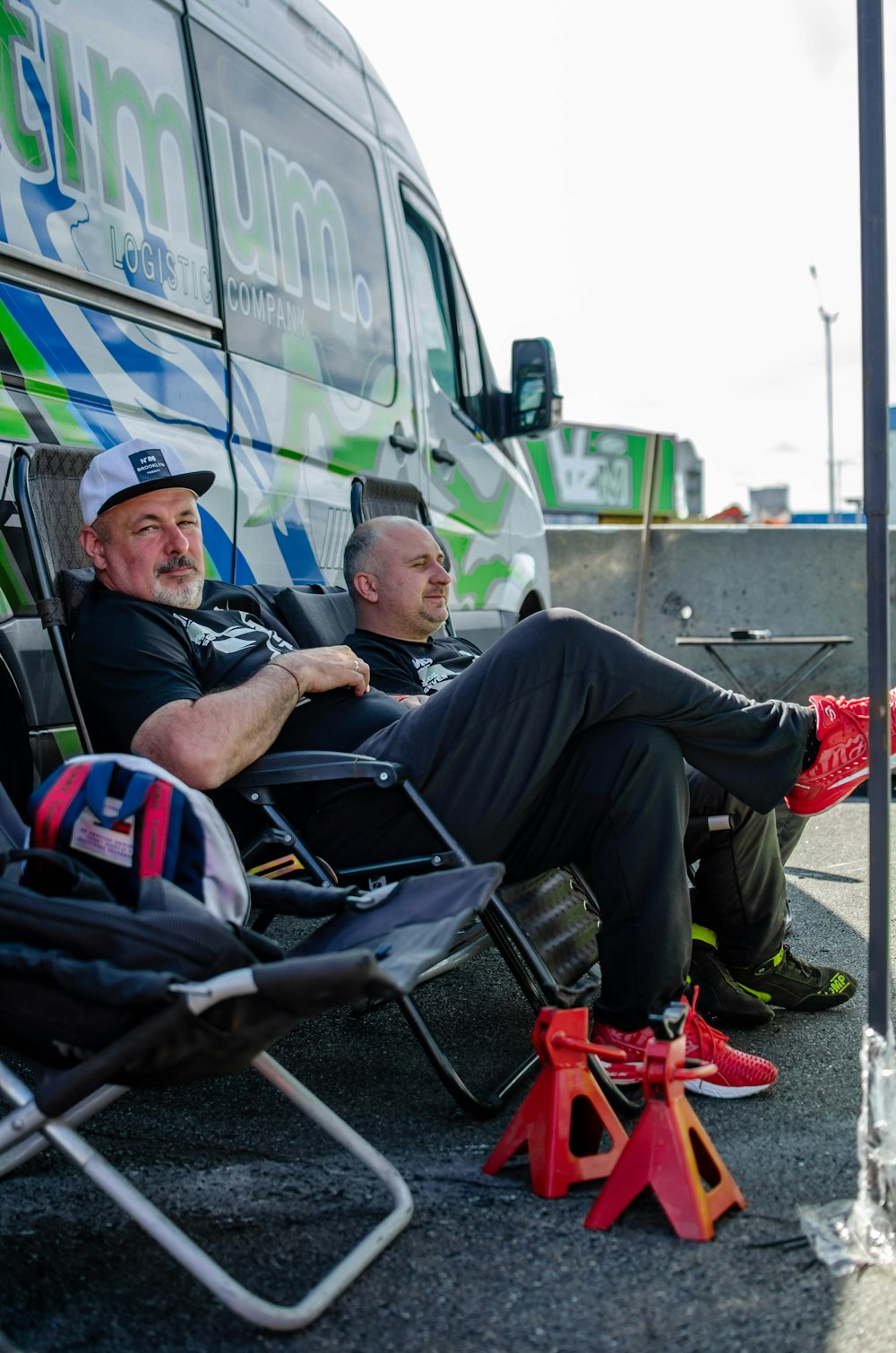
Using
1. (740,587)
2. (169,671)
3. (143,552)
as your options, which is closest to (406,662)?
(143,552)

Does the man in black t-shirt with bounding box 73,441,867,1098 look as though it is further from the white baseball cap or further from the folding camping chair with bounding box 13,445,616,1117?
the white baseball cap

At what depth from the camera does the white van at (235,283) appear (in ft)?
9.41

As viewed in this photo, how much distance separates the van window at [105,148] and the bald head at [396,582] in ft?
2.60

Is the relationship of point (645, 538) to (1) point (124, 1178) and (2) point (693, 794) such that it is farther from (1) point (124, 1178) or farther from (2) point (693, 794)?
(1) point (124, 1178)

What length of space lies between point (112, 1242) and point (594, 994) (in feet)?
5.50

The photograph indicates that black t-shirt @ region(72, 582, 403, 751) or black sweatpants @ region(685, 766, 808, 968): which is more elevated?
black t-shirt @ region(72, 582, 403, 751)

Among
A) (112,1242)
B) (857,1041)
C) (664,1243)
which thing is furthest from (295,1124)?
(857,1041)

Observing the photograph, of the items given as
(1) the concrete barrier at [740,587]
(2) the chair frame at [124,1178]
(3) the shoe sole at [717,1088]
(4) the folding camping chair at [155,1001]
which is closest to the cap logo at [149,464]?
(4) the folding camping chair at [155,1001]

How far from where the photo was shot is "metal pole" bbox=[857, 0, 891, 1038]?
5.81 feet

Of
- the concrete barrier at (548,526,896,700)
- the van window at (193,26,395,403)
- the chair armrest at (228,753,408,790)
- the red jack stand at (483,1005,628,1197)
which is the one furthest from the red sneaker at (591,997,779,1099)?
the concrete barrier at (548,526,896,700)

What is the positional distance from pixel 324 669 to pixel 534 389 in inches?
125

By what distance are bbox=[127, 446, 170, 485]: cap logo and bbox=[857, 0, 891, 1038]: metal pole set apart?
1.66 m

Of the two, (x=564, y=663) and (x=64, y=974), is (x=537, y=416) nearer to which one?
(x=564, y=663)

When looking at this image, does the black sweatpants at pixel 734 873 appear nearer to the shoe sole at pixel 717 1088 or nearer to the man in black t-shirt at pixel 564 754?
the man in black t-shirt at pixel 564 754
